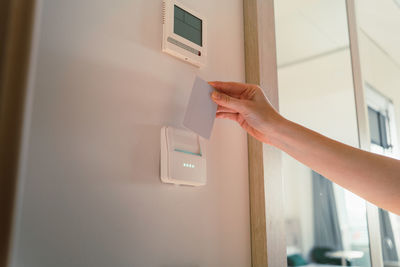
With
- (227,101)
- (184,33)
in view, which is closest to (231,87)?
(227,101)

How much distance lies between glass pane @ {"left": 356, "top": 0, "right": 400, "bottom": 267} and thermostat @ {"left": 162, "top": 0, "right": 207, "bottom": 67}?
3.41ft

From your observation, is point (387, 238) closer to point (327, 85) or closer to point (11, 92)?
point (327, 85)

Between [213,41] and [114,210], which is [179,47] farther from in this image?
[114,210]

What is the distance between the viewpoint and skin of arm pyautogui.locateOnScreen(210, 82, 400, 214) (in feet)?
2.42

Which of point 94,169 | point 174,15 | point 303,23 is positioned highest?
point 303,23

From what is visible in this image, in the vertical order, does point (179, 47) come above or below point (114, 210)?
above

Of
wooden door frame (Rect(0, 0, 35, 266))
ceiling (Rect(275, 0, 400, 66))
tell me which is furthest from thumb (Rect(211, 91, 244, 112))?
ceiling (Rect(275, 0, 400, 66))

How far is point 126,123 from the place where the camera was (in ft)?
2.14

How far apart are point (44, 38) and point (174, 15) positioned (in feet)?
0.97

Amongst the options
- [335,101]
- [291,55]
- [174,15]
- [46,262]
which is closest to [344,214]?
[335,101]

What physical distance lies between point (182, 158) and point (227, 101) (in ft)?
0.49

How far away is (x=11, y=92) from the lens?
419 millimetres

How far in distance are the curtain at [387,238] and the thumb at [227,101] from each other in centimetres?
131

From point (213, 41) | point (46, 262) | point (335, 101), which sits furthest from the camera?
point (335, 101)
